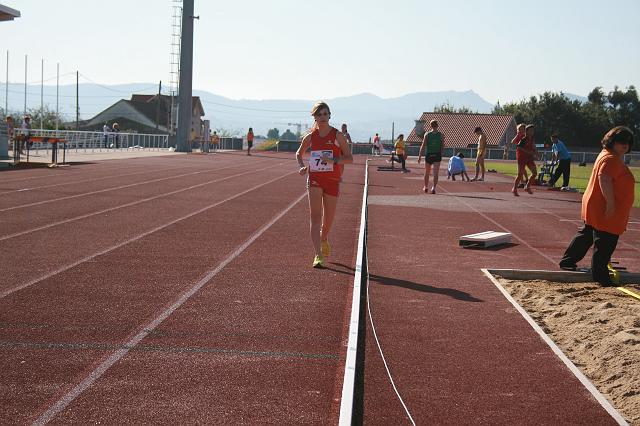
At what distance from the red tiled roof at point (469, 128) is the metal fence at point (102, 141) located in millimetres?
Result: 47360

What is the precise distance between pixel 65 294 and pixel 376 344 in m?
3.00

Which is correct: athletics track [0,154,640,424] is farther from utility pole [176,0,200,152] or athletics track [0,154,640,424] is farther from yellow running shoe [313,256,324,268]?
utility pole [176,0,200,152]

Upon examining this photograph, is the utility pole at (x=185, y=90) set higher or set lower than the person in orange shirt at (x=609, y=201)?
higher

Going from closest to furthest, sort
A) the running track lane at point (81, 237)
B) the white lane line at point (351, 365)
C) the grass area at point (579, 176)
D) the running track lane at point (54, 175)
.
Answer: the white lane line at point (351, 365) < the running track lane at point (81, 237) < the running track lane at point (54, 175) < the grass area at point (579, 176)

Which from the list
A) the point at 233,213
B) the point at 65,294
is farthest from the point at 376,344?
the point at 233,213

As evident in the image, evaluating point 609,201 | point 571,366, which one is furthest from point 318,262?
point 571,366

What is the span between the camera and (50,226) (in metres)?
13.1

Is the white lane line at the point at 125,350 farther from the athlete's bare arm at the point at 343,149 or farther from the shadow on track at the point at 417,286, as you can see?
the athlete's bare arm at the point at 343,149

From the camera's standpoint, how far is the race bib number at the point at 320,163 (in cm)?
1014

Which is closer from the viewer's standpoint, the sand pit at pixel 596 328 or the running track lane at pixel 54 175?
the sand pit at pixel 596 328

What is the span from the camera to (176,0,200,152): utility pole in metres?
53.6

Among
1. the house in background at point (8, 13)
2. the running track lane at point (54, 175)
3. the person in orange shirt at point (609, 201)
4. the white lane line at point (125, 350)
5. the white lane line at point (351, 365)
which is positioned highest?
the house in background at point (8, 13)

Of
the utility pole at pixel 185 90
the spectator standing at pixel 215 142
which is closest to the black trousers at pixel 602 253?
the utility pole at pixel 185 90

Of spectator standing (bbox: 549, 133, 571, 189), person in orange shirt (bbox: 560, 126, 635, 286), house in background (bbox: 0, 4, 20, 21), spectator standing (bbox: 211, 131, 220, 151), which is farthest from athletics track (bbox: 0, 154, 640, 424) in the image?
spectator standing (bbox: 211, 131, 220, 151)
